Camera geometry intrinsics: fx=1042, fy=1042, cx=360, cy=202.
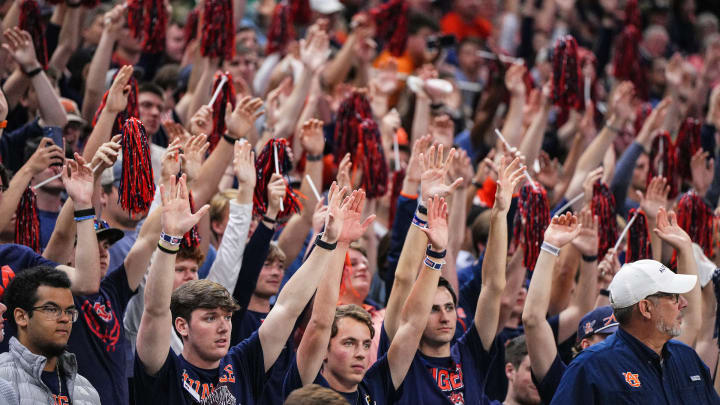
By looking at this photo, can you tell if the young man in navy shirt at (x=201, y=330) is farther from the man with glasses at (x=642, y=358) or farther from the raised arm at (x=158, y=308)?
the man with glasses at (x=642, y=358)

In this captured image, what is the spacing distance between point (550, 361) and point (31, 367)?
286cm

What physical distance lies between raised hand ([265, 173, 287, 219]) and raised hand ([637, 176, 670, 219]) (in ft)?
8.66

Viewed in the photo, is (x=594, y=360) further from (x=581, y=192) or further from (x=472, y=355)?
(x=581, y=192)

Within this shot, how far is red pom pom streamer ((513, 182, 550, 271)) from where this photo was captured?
6.80 m

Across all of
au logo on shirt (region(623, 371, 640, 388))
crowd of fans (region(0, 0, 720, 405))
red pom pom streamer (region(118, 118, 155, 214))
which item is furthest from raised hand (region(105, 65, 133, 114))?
au logo on shirt (region(623, 371, 640, 388))

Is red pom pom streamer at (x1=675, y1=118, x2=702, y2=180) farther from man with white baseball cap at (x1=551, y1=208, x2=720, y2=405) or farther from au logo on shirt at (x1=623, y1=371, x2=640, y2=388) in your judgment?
au logo on shirt at (x1=623, y1=371, x2=640, y2=388)

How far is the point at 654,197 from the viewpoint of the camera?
733 cm

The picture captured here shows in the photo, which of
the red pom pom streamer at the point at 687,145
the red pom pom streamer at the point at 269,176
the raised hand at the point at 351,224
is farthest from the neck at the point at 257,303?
the red pom pom streamer at the point at 687,145

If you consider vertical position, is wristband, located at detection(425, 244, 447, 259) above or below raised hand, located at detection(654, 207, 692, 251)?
above

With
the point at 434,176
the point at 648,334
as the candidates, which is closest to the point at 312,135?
the point at 434,176

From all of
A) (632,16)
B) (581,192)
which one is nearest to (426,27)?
(632,16)

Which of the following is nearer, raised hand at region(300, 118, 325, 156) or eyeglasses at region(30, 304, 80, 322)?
eyeglasses at region(30, 304, 80, 322)

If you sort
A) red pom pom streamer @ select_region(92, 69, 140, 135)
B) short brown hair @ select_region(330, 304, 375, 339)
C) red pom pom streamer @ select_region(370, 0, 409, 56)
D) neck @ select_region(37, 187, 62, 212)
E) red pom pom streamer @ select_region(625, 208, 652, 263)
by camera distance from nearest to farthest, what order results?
short brown hair @ select_region(330, 304, 375, 339), red pom pom streamer @ select_region(92, 69, 140, 135), neck @ select_region(37, 187, 62, 212), red pom pom streamer @ select_region(625, 208, 652, 263), red pom pom streamer @ select_region(370, 0, 409, 56)

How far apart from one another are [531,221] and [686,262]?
1.16 meters
